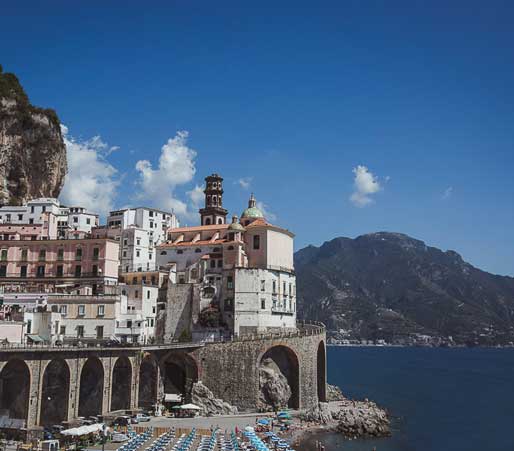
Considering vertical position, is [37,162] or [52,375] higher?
[37,162]

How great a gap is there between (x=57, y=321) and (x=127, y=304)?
10.9 meters

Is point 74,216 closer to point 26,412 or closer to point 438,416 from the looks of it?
point 26,412

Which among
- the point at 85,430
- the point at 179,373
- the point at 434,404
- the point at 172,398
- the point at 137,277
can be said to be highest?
the point at 137,277

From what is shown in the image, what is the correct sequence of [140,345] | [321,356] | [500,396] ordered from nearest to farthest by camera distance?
[140,345] → [321,356] → [500,396]

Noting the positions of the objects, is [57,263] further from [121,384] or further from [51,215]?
[121,384]

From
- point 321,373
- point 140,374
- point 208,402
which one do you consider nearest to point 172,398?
point 208,402

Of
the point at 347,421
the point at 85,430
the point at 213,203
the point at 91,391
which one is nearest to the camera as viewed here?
the point at 85,430

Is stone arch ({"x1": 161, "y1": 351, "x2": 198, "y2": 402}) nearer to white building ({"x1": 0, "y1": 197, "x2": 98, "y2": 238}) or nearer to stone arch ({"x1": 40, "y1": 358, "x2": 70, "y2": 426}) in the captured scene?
stone arch ({"x1": 40, "y1": 358, "x2": 70, "y2": 426})

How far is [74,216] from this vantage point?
325ft

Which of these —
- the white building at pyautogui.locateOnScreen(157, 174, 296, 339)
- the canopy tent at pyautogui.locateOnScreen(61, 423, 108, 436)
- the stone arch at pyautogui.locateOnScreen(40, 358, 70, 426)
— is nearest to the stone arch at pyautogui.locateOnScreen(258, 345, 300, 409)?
the white building at pyautogui.locateOnScreen(157, 174, 296, 339)

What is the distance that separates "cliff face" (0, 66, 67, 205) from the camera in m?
98.1

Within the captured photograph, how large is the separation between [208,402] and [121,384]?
34.6 ft

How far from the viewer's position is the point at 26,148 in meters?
102

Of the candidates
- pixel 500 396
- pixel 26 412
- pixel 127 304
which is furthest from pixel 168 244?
pixel 500 396
